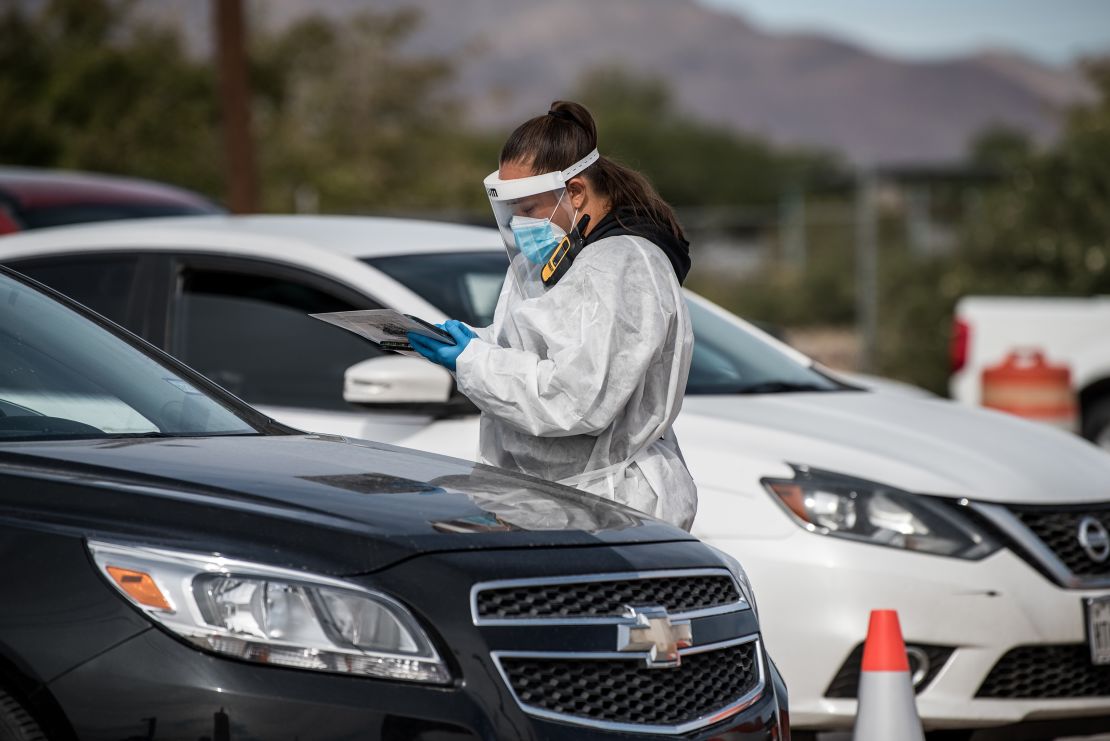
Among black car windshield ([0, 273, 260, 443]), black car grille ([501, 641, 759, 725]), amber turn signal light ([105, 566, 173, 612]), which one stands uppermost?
black car windshield ([0, 273, 260, 443])

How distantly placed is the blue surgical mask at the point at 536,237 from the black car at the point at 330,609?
744mm

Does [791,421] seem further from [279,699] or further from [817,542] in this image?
[279,699]

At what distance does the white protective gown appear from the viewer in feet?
12.4

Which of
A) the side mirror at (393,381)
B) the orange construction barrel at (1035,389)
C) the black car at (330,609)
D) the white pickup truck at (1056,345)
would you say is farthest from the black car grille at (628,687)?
the white pickup truck at (1056,345)

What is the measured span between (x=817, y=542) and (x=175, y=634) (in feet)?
8.34

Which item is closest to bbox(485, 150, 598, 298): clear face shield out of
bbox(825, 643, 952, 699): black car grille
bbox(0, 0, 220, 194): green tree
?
bbox(825, 643, 952, 699): black car grille

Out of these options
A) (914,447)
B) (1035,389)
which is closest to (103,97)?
(1035,389)

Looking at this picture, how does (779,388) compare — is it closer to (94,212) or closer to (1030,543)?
(1030,543)

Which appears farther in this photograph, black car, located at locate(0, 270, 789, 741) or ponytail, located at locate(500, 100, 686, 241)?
ponytail, located at locate(500, 100, 686, 241)

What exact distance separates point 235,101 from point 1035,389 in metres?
8.41

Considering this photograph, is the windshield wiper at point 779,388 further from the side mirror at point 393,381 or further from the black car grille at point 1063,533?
the side mirror at point 393,381

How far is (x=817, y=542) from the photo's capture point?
4918 mm

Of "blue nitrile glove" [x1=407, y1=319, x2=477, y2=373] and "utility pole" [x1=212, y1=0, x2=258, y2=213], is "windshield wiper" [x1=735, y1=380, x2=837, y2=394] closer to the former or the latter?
"blue nitrile glove" [x1=407, y1=319, x2=477, y2=373]

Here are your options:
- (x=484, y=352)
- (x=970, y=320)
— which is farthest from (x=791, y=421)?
(x=970, y=320)
